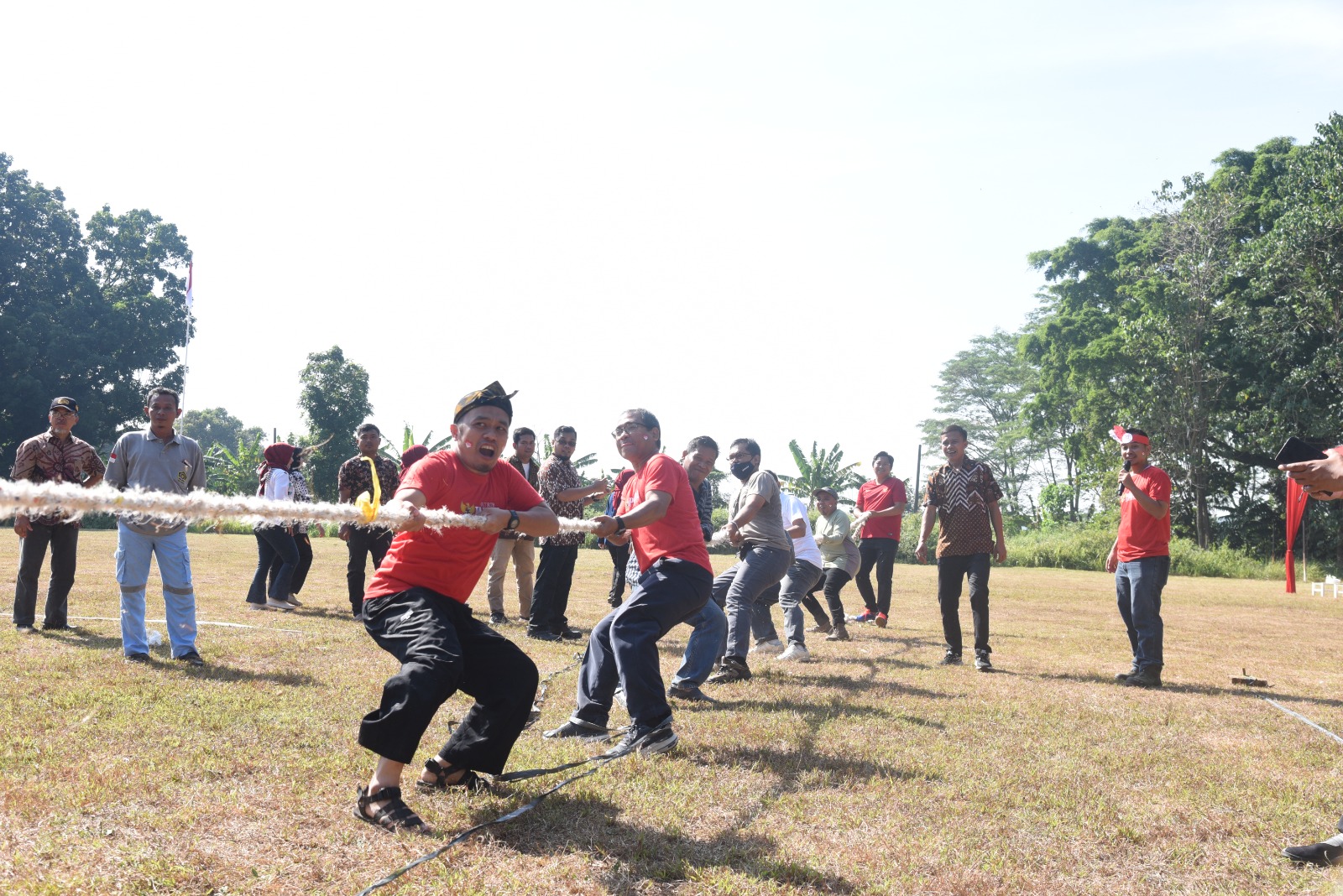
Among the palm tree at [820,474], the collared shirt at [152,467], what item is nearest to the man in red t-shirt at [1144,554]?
the collared shirt at [152,467]

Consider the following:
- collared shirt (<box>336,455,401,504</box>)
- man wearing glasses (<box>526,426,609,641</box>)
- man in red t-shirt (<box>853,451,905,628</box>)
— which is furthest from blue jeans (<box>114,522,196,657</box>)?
man in red t-shirt (<box>853,451,905,628</box>)

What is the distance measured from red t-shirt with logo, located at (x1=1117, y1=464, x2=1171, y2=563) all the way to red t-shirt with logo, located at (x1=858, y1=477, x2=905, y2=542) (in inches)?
174

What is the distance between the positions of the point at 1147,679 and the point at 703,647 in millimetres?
4177

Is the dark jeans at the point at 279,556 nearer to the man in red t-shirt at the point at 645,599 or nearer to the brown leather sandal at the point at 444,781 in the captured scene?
the man in red t-shirt at the point at 645,599

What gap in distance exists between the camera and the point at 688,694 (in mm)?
6801

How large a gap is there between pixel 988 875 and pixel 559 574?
6869 mm

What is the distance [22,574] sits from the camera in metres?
8.79

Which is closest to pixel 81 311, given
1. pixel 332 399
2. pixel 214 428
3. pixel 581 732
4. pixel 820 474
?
pixel 332 399

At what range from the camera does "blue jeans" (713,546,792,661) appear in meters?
7.93

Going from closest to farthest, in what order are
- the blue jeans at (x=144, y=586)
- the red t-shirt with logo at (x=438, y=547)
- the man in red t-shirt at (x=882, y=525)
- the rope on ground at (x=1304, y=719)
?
1. the red t-shirt with logo at (x=438, y=547)
2. the rope on ground at (x=1304, y=719)
3. the blue jeans at (x=144, y=586)
4. the man in red t-shirt at (x=882, y=525)

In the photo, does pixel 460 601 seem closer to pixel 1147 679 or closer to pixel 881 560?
pixel 1147 679

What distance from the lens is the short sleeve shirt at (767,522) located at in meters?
8.02

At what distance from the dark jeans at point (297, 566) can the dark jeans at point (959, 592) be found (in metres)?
7.58

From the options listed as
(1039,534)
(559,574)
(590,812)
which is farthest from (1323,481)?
(1039,534)
